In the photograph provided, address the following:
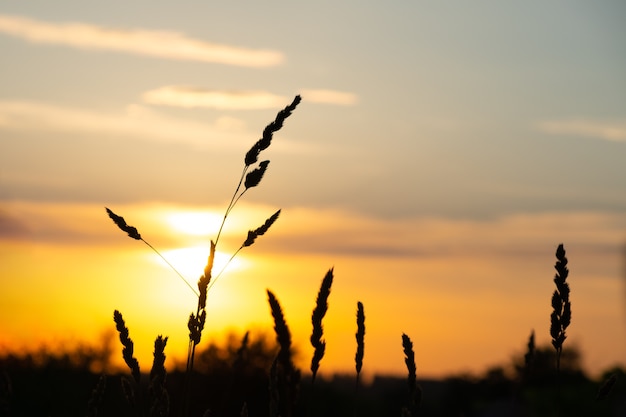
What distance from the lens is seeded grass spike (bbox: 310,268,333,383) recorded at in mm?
3758

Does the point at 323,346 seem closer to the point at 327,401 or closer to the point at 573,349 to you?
the point at 327,401

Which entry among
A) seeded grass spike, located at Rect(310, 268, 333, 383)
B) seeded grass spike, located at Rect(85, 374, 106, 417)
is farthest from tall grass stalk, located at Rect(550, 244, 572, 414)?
seeded grass spike, located at Rect(85, 374, 106, 417)

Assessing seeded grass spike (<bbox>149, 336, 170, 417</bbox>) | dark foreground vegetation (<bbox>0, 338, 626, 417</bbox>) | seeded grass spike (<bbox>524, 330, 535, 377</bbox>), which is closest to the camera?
seeded grass spike (<bbox>149, 336, 170, 417</bbox>)

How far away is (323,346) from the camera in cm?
415

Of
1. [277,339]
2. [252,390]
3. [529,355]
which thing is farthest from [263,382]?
[277,339]

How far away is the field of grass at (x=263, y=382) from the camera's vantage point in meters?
4.22

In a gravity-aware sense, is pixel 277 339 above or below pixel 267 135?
below

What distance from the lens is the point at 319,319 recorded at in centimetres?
392

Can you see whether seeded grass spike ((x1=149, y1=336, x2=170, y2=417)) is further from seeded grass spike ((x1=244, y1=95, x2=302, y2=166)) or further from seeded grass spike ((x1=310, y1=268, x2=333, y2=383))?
seeded grass spike ((x1=244, y1=95, x2=302, y2=166))

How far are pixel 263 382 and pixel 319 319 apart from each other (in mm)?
20822

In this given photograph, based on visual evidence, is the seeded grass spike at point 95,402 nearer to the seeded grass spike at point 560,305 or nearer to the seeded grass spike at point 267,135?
the seeded grass spike at point 267,135

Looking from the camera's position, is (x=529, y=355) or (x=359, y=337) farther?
(x=529, y=355)

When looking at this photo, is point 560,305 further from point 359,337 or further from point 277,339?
point 277,339

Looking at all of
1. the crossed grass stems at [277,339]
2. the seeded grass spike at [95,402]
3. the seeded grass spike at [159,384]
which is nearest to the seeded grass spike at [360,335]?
the crossed grass stems at [277,339]
